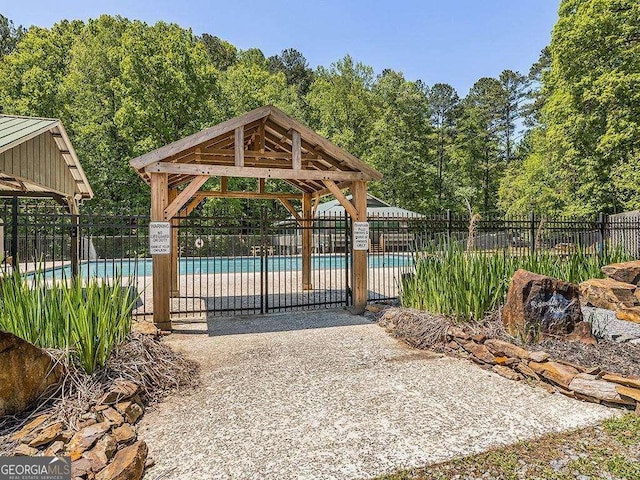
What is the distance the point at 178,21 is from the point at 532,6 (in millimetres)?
23654

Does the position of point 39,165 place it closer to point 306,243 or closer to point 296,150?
point 296,150

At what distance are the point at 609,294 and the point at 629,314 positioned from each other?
1.79 ft

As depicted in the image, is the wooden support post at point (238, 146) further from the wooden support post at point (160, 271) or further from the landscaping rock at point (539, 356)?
the landscaping rock at point (539, 356)

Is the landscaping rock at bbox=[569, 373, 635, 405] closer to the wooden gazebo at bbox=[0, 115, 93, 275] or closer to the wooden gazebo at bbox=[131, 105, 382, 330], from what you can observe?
the wooden gazebo at bbox=[131, 105, 382, 330]

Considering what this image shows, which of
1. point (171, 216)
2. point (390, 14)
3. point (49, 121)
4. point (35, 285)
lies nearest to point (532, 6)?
point (390, 14)

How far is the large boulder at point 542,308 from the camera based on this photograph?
511cm

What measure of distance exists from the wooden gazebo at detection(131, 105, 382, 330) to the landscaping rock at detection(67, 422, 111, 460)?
3.53 metres

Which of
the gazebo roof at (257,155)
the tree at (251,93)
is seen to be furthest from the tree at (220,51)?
the gazebo roof at (257,155)

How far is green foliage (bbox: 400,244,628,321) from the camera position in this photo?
579 centimetres

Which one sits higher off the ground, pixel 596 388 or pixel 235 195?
pixel 235 195

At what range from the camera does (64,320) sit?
150 inches

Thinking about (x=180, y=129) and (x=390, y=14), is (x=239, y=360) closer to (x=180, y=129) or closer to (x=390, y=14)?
(x=390, y=14)

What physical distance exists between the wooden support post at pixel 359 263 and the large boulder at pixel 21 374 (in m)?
5.40

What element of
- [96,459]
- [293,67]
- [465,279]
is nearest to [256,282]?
[465,279]
